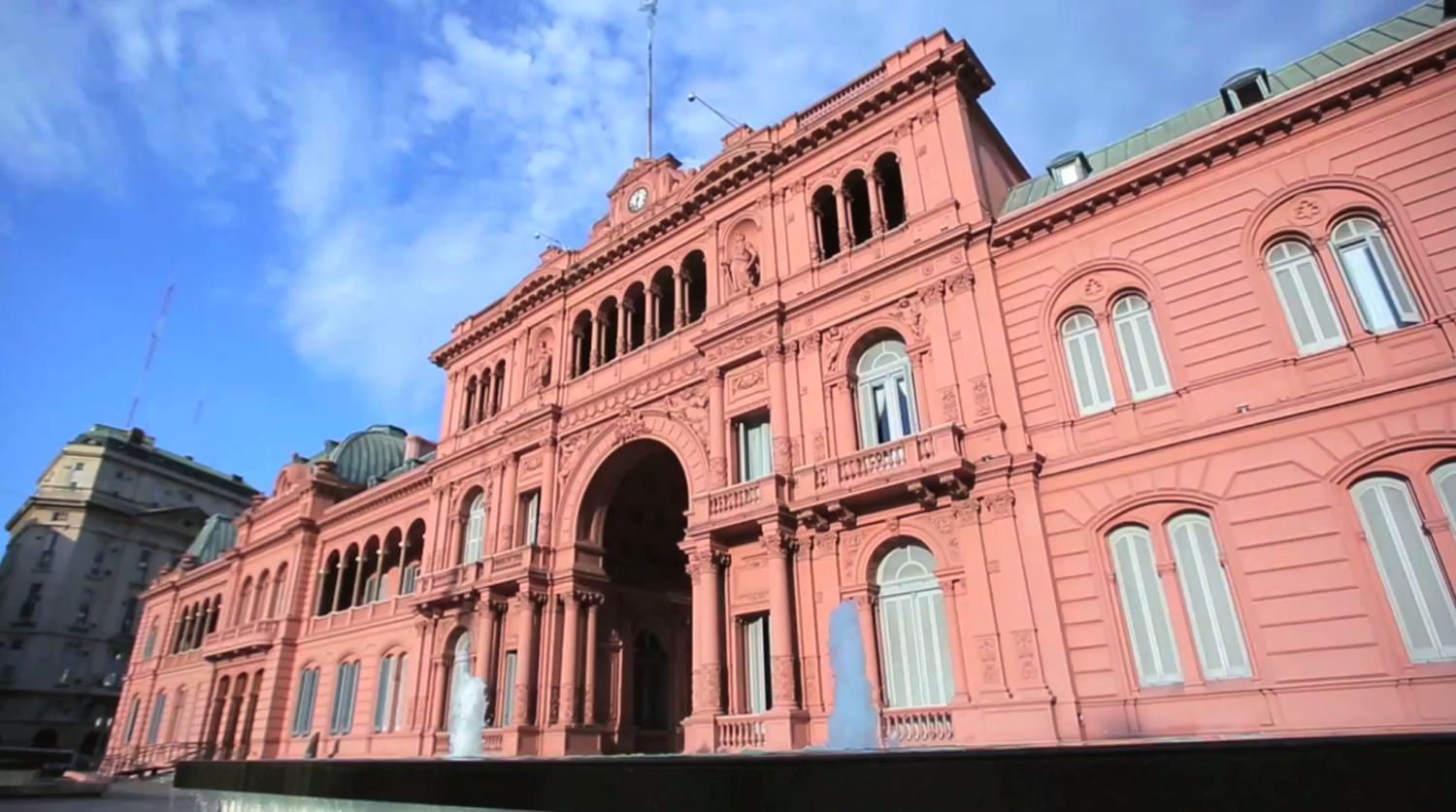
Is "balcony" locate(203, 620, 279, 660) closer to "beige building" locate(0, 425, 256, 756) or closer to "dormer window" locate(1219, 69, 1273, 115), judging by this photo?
"beige building" locate(0, 425, 256, 756)

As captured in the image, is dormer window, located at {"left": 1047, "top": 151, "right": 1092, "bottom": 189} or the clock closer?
dormer window, located at {"left": 1047, "top": 151, "right": 1092, "bottom": 189}

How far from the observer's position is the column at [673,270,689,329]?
2390 centimetres

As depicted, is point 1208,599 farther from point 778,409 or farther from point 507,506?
point 507,506

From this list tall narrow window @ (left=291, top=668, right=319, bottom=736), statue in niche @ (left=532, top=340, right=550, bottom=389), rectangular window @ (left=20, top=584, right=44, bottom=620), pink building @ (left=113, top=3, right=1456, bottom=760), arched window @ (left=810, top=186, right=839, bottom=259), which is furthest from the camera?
rectangular window @ (left=20, top=584, right=44, bottom=620)

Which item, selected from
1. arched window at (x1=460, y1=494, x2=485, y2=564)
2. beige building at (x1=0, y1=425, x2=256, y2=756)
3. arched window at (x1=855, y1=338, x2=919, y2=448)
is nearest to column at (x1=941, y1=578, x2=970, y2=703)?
arched window at (x1=855, y1=338, x2=919, y2=448)

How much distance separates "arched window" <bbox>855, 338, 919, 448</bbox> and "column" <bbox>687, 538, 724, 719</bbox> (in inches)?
193

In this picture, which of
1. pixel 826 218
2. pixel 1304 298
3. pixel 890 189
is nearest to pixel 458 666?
pixel 826 218

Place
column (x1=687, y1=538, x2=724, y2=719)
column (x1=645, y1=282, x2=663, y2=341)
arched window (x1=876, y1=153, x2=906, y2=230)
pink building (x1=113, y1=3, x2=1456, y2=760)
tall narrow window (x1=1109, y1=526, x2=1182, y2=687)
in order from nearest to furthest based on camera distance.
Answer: pink building (x1=113, y1=3, x2=1456, y2=760)
tall narrow window (x1=1109, y1=526, x2=1182, y2=687)
column (x1=687, y1=538, x2=724, y2=719)
arched window (x1=876, y1=153, x2=906, y2=230)
column (x1=645, y1=282, x2=663, y2=341)

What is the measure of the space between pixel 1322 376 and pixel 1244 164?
463 cm

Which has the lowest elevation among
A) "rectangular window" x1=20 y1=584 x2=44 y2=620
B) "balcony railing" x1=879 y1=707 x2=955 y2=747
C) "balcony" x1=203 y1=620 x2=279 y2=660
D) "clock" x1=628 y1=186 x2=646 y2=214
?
"balcony railing" x1=879 y1=707 x2=955 y2=747

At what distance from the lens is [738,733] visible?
17234 mm

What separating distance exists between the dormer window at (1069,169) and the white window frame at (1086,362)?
4.21 m

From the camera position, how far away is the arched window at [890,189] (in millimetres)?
20547

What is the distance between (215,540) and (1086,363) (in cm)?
5530
